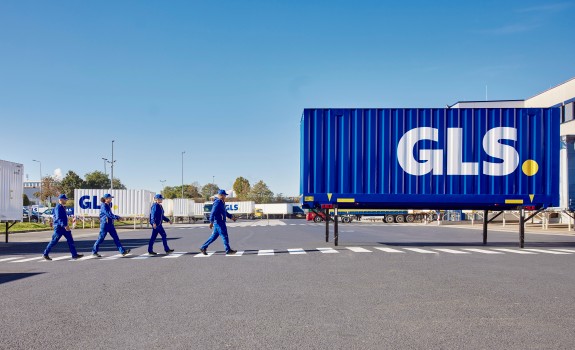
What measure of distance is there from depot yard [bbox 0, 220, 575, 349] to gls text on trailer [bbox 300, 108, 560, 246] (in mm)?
4365

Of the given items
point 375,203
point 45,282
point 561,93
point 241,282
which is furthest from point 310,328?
point 561,93

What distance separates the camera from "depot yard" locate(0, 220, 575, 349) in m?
5.45

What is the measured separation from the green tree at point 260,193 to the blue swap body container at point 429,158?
10956 cm

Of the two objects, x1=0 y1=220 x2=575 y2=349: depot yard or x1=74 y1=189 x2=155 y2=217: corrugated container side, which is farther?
x1=74 y1=189 x2=155 y2=217: corrugated container side

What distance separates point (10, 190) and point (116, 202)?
21.3 meters

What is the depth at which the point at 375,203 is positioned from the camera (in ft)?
56.9

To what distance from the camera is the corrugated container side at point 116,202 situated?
141 feet

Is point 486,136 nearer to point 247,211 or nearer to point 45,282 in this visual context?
point 45,282

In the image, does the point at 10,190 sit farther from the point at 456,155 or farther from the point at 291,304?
the point at 291,304

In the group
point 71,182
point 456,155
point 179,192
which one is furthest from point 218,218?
point 179,192

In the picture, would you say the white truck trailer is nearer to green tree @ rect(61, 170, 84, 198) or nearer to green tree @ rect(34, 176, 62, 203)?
green tree @ rect(34, 176, 62, 203)

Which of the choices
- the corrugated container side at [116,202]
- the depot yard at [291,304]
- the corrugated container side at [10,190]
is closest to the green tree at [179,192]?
the corrugated container side at [116,202]

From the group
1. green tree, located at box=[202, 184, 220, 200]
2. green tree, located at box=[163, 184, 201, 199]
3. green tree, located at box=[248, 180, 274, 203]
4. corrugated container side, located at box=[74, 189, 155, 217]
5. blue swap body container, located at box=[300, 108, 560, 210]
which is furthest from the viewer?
green tree, located at box=[202, 184, 220, 200]

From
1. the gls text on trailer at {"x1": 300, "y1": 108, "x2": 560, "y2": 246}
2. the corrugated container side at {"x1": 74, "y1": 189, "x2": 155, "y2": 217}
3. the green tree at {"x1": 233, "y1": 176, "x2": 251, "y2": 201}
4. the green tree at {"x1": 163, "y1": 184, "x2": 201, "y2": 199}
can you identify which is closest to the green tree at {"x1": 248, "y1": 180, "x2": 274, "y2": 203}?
the green tree at {"x1": 233, "y1": 176, "x2": 251, "y2": 201}
